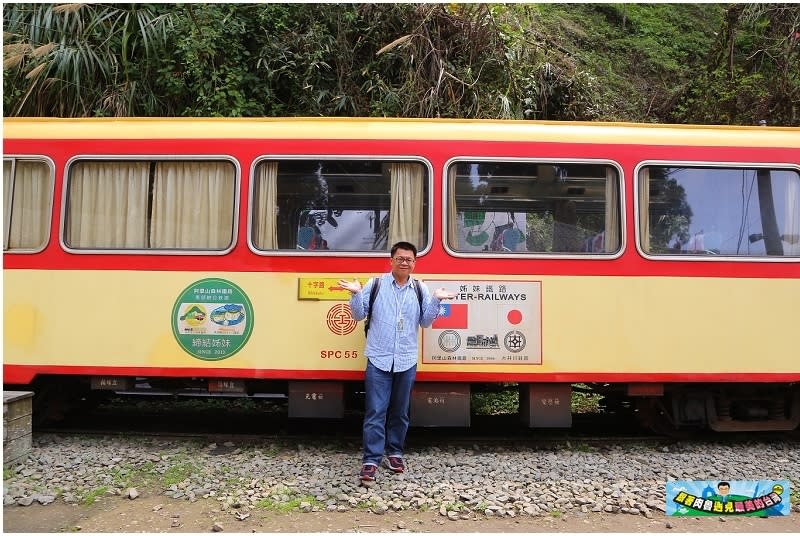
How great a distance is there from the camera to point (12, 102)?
898 cm

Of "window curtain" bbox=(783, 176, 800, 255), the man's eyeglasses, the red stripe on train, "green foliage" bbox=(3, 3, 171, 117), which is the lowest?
the red stripe on train

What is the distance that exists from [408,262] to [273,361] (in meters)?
1.58

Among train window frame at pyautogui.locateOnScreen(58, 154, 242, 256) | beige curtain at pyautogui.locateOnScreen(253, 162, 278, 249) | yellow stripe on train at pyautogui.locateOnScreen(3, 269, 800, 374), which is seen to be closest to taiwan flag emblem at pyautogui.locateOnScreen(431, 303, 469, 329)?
yellow stripe on train at pyautogui.locateOnScreen(3, 269, 800, 374)

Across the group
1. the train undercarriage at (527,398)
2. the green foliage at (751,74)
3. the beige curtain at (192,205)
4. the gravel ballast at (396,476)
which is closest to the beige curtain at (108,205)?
the beige curtain at (192,205)

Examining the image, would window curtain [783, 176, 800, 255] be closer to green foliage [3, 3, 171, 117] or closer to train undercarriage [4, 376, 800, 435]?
train undercarriage [4, 376, 800, 435]

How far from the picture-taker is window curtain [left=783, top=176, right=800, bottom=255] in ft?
17.2

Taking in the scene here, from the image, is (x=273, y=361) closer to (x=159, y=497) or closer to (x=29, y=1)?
(x=159, y=497)

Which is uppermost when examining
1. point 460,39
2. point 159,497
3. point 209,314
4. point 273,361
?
point 460,39

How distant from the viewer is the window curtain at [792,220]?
206 inches

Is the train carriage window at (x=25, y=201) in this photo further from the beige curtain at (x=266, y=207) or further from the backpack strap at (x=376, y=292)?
the backpack strap at (x=376, y=292)

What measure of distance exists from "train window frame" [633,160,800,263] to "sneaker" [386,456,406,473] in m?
2.63

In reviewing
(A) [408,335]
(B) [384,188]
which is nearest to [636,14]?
(B) [384,188]

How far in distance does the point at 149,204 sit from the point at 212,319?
116cm

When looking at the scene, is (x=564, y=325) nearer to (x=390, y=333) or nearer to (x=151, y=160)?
(x=390, y=333)
